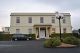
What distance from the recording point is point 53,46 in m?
17.7

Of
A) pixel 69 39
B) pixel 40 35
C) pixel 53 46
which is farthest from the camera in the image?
pixel 40 35

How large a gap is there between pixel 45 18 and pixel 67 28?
5490mm

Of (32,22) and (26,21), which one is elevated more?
(26,21)

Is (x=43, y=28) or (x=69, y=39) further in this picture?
(x=43, y=28)

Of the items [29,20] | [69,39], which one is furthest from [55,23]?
[69,39]

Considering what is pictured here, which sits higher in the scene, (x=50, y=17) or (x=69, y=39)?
(x=50, y=17)

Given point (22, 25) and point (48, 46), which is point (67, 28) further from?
point (48, 46)

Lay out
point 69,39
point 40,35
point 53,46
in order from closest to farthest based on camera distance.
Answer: point 53,46
point 69,39
point 40,35

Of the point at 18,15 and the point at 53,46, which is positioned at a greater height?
the point at 18,15

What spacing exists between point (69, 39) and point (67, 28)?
26.5 m

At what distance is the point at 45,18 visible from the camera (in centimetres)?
4494

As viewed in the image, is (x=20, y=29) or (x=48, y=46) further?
(x=20, y=29)

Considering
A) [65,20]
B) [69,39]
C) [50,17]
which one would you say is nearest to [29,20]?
[50,17]

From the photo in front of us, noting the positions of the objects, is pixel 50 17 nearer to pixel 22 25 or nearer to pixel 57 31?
pixel 57 31
